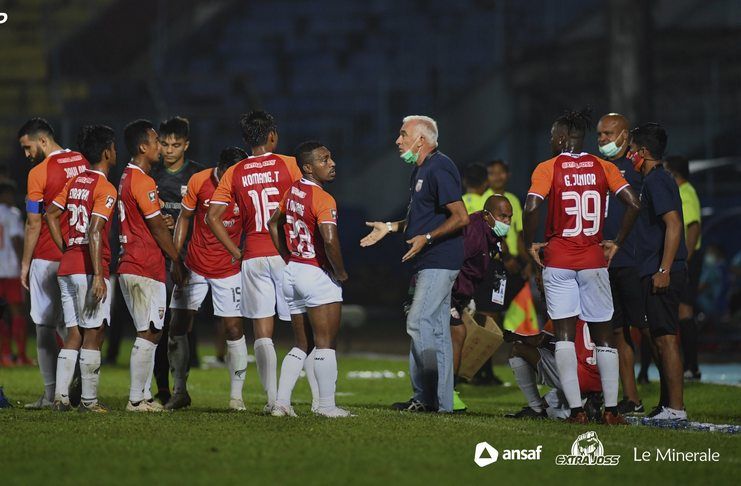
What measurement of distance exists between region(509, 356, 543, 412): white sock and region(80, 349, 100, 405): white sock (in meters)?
3.29

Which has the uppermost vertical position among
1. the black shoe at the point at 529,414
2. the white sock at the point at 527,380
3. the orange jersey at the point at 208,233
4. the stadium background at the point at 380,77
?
the stadium background at the point at 380,77

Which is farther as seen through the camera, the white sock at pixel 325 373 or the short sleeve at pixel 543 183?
the white sock at pixel 325 373

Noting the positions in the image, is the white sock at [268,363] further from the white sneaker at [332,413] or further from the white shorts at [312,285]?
the white shorts at [312,285]

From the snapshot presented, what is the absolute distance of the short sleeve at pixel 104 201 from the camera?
1022 cm

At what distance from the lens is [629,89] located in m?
22.1


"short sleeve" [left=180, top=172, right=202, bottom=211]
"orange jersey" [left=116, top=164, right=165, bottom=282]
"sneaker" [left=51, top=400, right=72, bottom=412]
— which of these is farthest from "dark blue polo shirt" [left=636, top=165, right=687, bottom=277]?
"sneaker" [left=51, top=400, right=72, bottom=412]

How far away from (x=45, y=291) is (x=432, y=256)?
3305 mm

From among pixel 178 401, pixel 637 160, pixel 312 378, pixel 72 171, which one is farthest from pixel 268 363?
pixel 637 160

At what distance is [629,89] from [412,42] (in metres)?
8.75

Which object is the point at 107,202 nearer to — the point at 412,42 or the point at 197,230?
→ the point at 197,230

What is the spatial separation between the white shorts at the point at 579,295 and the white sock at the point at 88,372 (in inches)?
141

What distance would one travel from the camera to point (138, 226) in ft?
34.3

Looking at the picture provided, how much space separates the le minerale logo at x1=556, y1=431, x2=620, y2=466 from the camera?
25.7 feet

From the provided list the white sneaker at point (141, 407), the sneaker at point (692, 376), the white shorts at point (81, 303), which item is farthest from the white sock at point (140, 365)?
the sneaker at point (692, 376)
